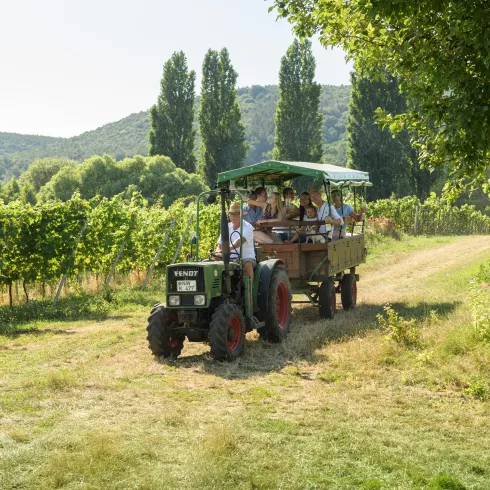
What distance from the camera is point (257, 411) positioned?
6.48 m

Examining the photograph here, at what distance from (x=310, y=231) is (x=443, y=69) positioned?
570 cm

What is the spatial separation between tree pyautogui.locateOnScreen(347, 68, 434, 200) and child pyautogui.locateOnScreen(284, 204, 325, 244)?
34.8m

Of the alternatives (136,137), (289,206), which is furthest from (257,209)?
(136,137)

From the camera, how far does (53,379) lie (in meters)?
7.41

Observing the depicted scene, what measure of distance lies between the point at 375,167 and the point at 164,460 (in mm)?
43336

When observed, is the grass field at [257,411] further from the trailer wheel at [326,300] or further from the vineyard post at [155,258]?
the vineyard post at [155,258]

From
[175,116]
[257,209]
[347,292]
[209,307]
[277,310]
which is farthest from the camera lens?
[175,116]

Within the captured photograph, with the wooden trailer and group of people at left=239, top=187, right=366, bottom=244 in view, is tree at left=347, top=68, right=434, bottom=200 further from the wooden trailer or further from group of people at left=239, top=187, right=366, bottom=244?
the wooden trailer

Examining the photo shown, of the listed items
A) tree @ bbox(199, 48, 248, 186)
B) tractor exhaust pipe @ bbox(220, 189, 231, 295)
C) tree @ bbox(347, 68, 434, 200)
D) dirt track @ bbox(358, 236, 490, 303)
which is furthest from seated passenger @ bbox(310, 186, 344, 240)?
tree @ bbox(199, 48, 248, 186)

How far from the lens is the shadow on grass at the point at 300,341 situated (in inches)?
328

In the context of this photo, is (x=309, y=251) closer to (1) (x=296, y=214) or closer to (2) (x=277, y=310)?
(1) (x=296, y=214)

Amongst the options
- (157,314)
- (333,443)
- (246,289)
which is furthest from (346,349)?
(333,443)

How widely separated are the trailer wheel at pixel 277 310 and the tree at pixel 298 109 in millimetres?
42109

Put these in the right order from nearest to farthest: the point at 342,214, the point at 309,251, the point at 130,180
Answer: the point at 309,251, the point at 342,214, the point at 130,180
